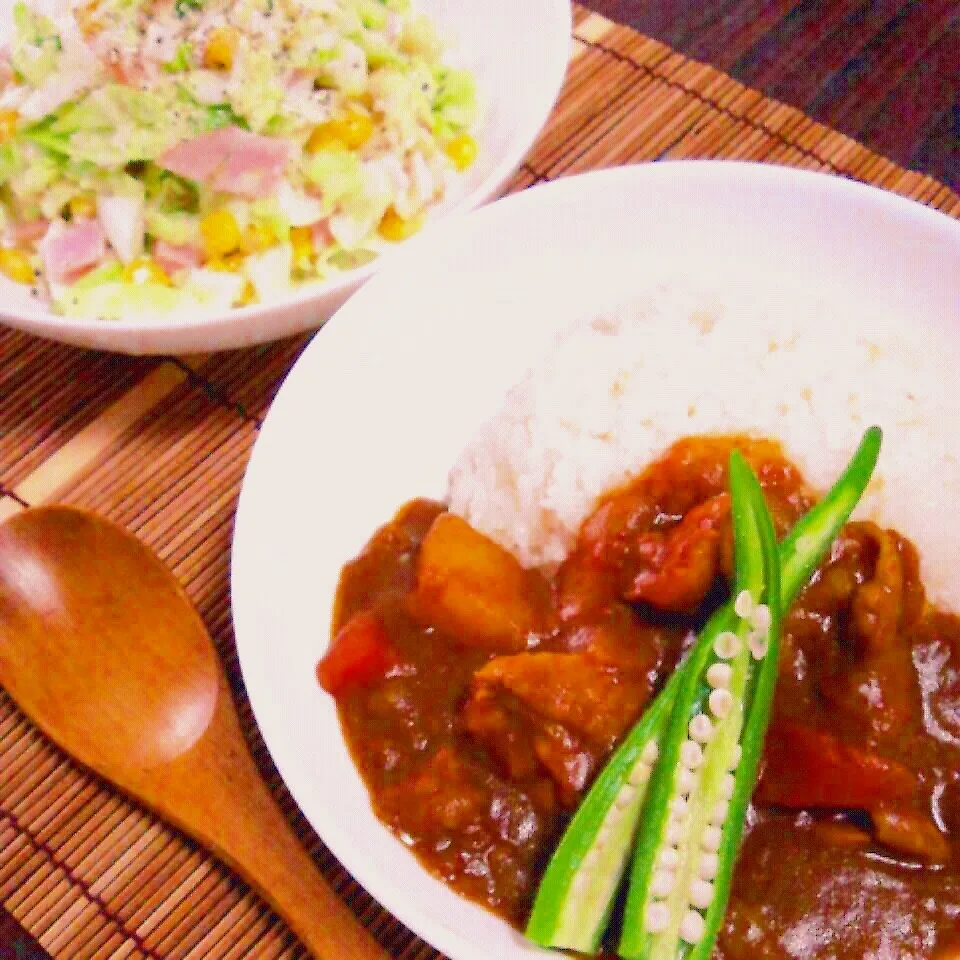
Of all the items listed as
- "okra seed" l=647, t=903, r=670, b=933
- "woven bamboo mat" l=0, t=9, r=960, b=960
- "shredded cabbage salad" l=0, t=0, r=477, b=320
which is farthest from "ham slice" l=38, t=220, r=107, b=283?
"okra seed" l=647, t=903, r=670, b=933

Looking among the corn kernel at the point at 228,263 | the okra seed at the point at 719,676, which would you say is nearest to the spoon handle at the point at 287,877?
the okra seed at the point at 719,676

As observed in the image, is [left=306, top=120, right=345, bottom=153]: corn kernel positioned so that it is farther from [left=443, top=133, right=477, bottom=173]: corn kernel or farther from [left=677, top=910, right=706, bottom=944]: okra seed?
[left=677, top=910, right=706, bottom=944]: okra seed

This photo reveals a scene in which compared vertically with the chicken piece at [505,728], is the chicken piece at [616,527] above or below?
above

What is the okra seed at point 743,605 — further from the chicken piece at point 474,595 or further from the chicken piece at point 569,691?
the chicken piece at point 474,595

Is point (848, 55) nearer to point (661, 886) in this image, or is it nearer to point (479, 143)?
point (479, 143)

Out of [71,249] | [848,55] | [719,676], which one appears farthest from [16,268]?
[848,55]

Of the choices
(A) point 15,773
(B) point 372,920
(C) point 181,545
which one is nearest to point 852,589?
(B) point 372,920
